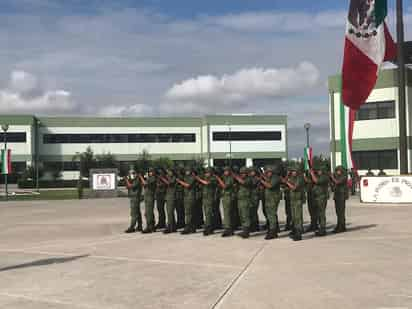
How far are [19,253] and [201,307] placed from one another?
571 cm

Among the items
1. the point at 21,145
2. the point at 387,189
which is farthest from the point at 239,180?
the point at 21,145

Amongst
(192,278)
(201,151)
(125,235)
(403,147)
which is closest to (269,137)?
(201,151)

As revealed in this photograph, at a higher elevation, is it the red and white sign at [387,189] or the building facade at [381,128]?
the building facade at [381,128]

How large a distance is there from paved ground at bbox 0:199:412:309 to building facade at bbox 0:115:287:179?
198 ft

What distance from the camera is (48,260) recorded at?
9438 mm

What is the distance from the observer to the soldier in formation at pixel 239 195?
11797mm

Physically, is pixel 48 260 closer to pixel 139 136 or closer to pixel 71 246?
pixel 71 246

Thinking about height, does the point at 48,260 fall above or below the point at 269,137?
below

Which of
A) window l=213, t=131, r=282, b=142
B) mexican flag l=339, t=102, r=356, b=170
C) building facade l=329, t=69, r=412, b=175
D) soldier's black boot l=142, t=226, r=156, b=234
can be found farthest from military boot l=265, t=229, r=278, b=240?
window l=213, t=131, r=282, b=142

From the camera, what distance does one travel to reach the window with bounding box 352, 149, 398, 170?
36009 millimetres

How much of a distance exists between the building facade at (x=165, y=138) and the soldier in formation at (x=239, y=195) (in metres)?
58.3

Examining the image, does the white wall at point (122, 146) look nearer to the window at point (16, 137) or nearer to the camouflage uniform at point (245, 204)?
the window at point (16, 137)

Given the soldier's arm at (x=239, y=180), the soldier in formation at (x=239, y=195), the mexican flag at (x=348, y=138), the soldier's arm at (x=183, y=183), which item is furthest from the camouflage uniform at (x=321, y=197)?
the mexican flag at (x=348, y=138)

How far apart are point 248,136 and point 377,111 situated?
41.1 metres
